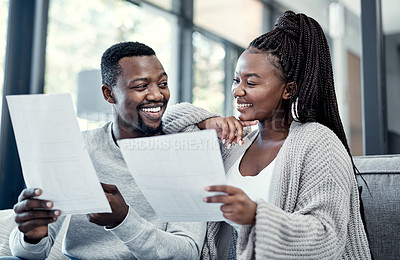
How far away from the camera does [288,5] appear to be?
5094mm

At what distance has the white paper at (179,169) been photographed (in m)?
0.83

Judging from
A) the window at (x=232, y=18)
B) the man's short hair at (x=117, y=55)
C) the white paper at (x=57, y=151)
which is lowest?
the white paper at (x=57, y=151)

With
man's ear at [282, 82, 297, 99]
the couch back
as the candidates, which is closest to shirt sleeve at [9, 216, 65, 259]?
man's ear at [282, 82, 297, 99]

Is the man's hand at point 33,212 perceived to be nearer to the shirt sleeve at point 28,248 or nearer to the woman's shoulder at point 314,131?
the shirt sleeve at point 28,248

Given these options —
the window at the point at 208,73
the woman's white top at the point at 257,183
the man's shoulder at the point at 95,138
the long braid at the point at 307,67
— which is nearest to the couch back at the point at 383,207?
the long braid at the point at 307,67

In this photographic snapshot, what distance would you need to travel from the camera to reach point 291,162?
1120 mm

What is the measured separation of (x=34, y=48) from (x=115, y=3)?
3.31ft

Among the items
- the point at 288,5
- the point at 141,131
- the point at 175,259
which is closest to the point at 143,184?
the point at 175,259

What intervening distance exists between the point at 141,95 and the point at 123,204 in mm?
451

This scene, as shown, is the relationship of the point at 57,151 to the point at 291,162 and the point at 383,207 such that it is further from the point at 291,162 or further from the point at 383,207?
the point at 383,207

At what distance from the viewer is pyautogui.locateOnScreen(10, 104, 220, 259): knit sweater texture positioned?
45.2 inches

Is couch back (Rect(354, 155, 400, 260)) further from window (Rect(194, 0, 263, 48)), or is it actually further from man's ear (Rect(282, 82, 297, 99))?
window (Rect(194, 0, 263, 48))

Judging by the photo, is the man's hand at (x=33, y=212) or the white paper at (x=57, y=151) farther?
the man's hand at (x=33, y=212)

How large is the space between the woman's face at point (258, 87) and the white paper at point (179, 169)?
0.40 meters
